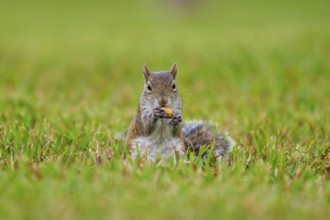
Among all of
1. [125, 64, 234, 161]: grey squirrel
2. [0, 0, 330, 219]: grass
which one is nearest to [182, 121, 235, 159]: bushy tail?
[125, 64, 234, 161]: grey squirrel

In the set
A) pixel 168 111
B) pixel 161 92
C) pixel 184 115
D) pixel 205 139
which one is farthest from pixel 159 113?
pixel 184 115

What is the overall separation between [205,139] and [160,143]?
1.53 feet

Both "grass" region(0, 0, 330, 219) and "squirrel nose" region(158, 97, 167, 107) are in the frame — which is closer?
"grass" region(0, 0, 330, 219)

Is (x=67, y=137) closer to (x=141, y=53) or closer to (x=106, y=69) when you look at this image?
(x=106, y=69)

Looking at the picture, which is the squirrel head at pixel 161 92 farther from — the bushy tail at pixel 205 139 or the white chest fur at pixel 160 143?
the bushy tail at pixel 205 139

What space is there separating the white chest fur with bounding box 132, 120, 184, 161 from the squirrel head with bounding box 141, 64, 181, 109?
0.46 ft

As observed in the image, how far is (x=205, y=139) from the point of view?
4.53 metres

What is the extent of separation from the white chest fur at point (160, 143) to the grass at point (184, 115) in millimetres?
117

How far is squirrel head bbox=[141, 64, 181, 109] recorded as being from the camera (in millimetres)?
4195

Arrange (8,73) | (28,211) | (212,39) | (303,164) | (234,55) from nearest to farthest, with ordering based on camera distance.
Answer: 1. (28,211)
2. (303,164)
3. (8,73)
4. (234,55)
5. (212,39)

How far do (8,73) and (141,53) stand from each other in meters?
2.29

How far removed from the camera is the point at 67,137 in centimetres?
474

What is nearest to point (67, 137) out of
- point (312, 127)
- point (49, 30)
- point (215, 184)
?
point (215, 184)

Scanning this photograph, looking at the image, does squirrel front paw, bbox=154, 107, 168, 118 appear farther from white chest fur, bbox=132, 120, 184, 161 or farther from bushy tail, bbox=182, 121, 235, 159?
bushy tail, bbox=182, 121, 235, 159
